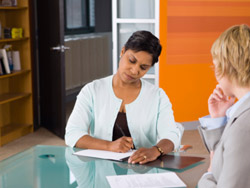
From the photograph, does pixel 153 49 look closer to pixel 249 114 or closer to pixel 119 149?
pixel 119 149

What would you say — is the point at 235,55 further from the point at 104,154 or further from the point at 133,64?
the point at 133,64

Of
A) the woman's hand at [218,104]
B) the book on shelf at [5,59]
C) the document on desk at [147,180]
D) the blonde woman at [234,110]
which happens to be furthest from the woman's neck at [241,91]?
the book on shelf at [5,59]

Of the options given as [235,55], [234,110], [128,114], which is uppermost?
[235,55]

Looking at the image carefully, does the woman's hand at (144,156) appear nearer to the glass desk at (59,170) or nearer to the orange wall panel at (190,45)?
the glass desk at (59,170)

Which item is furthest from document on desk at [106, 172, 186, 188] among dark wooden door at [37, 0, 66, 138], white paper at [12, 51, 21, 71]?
white paper at [12, 51, 21, 71]

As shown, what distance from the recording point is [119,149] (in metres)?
2.09

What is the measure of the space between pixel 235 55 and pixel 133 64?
3.77 ft

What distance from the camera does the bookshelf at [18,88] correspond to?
4.96m

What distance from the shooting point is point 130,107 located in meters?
2.40

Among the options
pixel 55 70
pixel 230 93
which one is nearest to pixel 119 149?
pixel 230 93

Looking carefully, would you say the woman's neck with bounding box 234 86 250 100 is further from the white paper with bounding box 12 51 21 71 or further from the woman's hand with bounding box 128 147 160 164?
the white paper with bounding box 12 51 21 71

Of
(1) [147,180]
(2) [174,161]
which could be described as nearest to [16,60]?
(2) [174,161]

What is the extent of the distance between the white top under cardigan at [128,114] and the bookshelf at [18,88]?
8.43 feet

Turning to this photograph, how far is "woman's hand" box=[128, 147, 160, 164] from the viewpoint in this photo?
76.8 inches
